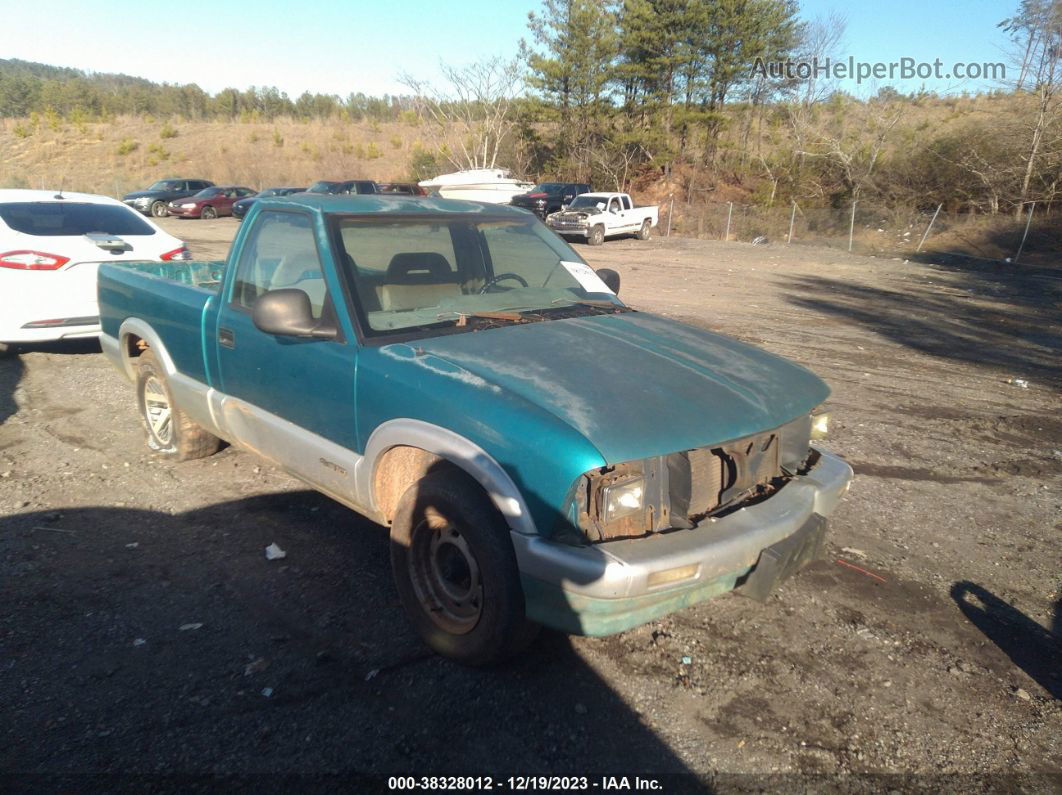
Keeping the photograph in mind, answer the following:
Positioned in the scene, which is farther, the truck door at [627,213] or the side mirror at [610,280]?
the truck door at [627,213]

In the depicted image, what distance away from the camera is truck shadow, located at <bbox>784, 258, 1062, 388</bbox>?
385 inches

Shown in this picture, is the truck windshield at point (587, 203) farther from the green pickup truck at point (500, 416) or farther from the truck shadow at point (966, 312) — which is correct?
the green pickup truck at point (500, 416)

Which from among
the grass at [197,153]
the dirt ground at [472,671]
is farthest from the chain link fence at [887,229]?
the grass at [197,153]

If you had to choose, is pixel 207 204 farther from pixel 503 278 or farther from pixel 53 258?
pixel 503 278

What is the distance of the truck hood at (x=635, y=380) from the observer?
108 inches

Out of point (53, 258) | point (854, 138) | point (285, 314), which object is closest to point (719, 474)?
point (285, 314)

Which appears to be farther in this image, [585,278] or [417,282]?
[585,278]

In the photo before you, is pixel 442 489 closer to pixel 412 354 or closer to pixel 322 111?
pixel 412 354

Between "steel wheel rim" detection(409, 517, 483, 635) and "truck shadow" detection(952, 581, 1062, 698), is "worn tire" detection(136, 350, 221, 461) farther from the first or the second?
"truck shadow" detection(952, 581, 1062, 698)

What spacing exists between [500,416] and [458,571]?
0.81 meters

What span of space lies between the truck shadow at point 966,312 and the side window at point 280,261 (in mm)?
8087

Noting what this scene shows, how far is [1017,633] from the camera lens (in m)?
3.45

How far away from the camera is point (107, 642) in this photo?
3273mm

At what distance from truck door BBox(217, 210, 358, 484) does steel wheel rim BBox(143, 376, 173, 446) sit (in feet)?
4.11
